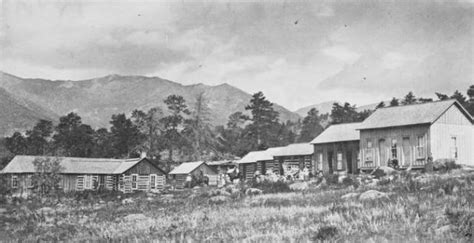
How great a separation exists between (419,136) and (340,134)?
33.1 feet

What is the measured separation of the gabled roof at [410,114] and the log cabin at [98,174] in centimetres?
2708

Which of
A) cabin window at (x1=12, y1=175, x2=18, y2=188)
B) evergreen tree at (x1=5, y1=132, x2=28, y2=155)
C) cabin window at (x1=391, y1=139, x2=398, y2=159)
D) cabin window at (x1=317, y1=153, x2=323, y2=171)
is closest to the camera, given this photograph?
cabin window at (x1=391, y1=139, x2=398, y2=159)

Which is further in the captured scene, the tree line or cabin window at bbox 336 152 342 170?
the tree line

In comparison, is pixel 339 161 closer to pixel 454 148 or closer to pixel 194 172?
pixel 454 148

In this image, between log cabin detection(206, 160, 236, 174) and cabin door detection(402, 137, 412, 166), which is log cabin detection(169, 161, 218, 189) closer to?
log cabin detection(206, 160, 236, 174)

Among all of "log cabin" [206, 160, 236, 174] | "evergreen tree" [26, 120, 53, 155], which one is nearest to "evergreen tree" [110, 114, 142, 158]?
"evergreen tree" [26, 120, 53, 155]

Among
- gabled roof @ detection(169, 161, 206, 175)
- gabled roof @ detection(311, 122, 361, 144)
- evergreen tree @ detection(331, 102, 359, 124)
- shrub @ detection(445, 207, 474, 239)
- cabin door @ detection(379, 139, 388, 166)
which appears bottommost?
shrub @ detection(445, 207, 474, 239)

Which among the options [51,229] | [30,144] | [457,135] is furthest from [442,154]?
[30,144]

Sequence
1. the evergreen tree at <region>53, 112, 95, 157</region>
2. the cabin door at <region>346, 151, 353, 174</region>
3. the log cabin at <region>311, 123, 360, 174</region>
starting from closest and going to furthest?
the log cabin at <region>311, 123, 360, 174</region> < the cabin door at <region>346, 151, 353, 174</region> < the evergreen tree at <region>53, 112, 95, 157</region>

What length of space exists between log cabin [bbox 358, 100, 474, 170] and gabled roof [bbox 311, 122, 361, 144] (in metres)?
3.59

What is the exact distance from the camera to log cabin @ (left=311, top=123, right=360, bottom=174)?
150 ft

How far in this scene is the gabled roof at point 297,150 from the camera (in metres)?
53.4

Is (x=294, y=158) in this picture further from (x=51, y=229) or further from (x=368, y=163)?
(x=51, y=229)

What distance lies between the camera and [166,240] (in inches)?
393
